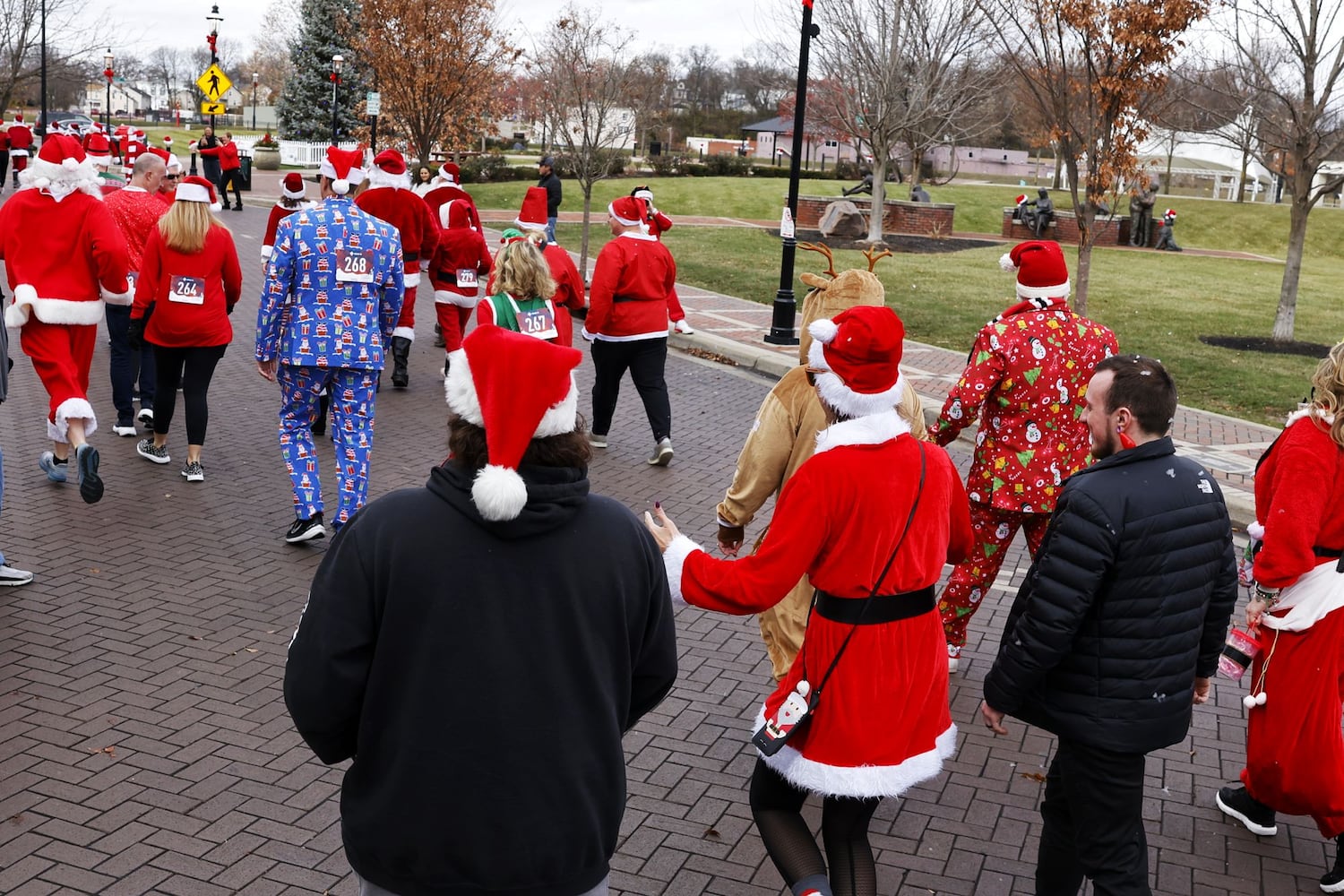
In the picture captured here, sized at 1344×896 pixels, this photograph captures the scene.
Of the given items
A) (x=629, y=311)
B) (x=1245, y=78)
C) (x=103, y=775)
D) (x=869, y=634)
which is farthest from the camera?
(x=1245, y=78)

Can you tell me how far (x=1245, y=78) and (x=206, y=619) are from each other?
13900 mm

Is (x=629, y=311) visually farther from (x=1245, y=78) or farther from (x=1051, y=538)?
(x=1245, y=78)

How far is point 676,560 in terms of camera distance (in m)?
3.56

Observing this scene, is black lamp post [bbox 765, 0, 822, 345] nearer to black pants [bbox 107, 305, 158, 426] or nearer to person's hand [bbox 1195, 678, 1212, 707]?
black pants [bbox 107, 305, 158, 426]

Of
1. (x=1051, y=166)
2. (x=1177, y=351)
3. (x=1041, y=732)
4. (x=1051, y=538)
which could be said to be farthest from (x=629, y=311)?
(x=1051, y=166)

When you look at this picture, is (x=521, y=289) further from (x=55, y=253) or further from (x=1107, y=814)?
(x=1107, y=814)

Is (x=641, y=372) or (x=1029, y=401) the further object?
(x=641, y=372)

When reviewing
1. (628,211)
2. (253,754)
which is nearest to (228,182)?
(628,211)

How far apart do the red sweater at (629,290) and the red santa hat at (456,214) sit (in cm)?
270

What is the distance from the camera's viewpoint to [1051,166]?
7950 centimetres

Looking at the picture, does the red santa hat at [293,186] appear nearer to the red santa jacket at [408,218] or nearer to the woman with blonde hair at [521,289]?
the red santa jacket at [408,218]

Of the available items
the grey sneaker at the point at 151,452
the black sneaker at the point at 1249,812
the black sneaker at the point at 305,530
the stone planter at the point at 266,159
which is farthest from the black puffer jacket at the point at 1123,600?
the stone planter at the point at 266,159

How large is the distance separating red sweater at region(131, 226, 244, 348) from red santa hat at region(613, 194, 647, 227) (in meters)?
2.74

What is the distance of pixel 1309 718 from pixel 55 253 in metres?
7.29
